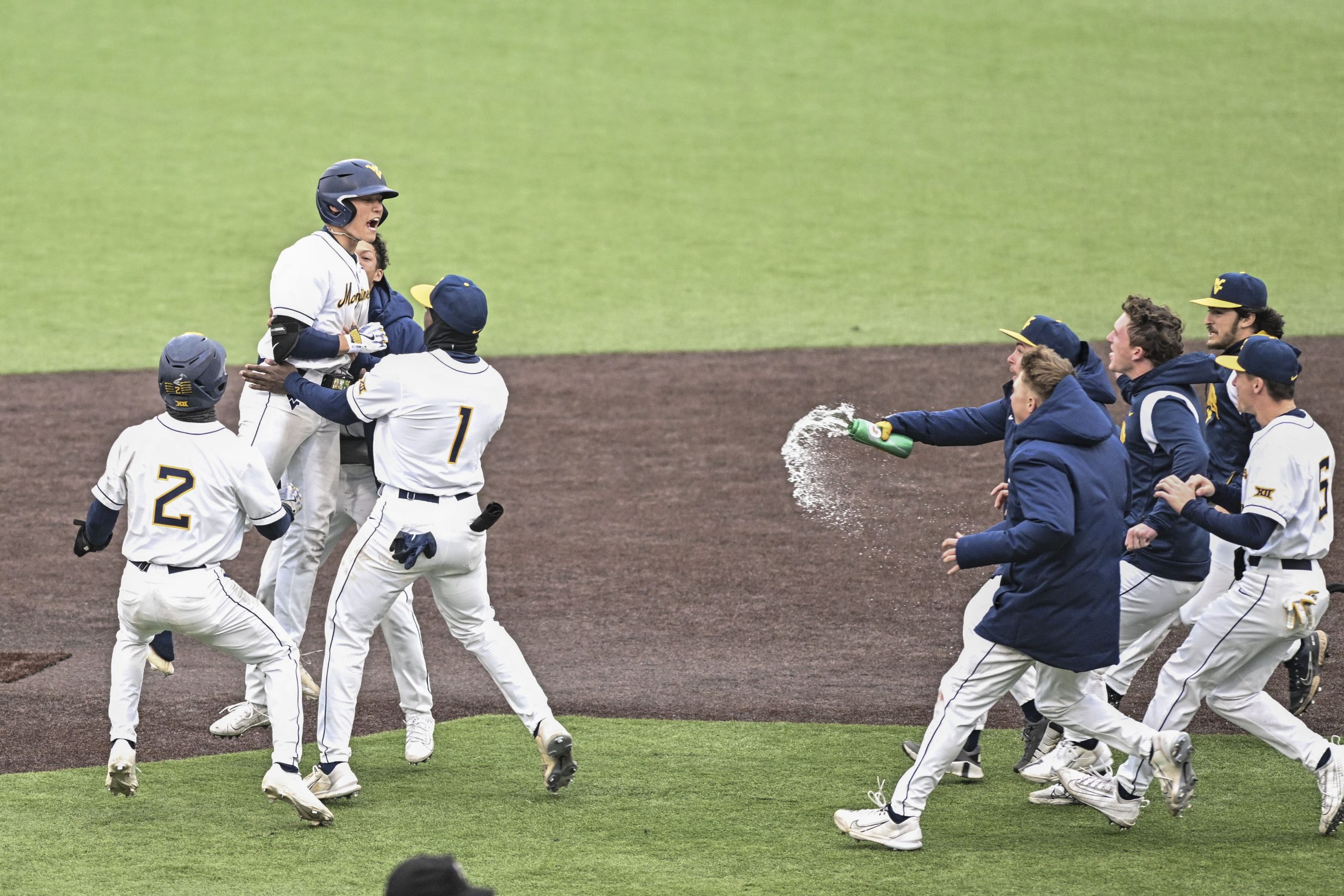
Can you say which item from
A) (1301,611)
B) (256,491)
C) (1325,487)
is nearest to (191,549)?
(256,491)

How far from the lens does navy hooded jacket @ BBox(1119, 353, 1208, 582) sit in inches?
219

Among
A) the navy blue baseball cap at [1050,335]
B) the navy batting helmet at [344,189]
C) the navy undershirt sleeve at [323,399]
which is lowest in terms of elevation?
the navy undershirt sleeve at [323,399]

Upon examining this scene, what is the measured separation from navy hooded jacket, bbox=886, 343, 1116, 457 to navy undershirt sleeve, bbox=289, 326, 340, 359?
2199mm

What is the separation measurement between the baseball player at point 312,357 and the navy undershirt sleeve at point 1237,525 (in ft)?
10.7

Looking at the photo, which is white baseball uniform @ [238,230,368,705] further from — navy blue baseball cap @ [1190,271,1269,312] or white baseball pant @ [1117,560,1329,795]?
navy blue baseball cap @ [1190,271,1269,312]

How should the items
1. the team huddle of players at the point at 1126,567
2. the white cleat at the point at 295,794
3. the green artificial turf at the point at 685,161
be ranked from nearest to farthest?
the team huddle of players at the point at 1126,567
the white cleat at the point at 295,794
the green artificial turf at the point at 685,161

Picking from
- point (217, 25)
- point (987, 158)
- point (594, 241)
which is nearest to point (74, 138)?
point (217, 25)

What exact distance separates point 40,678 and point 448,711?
1.89 m

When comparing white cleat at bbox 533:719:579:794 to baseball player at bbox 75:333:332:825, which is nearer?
baseball player at bbox 75:333:332:825

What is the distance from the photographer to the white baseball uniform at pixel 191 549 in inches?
208

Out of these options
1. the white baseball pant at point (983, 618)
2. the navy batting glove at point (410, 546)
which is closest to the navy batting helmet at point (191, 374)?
the navy batting glove at point (410, 546)

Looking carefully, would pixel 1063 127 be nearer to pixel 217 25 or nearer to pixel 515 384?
pixel 515 384

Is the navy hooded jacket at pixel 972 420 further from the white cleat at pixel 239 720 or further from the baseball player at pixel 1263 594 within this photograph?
the white cleat at pixel 239 720

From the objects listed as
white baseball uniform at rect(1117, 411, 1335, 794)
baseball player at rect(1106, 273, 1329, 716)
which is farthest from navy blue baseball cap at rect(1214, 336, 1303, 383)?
baseball player at rect(1106, 273, 1329, 716)
